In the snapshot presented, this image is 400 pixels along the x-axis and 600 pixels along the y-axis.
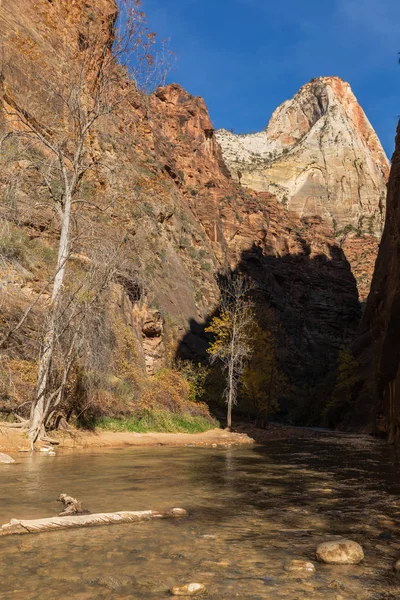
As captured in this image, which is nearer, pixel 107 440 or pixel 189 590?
pixel 189 590

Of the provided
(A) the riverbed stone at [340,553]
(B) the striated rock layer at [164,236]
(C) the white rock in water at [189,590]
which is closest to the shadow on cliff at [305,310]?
(B) the striated rock layer at [164,236]

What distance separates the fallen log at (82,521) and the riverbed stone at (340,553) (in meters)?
2.33

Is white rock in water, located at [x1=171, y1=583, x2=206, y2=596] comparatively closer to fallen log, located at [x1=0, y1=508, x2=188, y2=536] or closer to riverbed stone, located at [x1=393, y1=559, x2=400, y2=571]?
riverbed stone, located at [x1=393, y1=559, x2=400, y2=571]

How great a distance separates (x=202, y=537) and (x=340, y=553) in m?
1.51

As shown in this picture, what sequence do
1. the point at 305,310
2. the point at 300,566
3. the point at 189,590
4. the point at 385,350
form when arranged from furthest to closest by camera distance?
the point at 305,310 → the point at 385,350 → the point at 300,566 → the point at 189,590

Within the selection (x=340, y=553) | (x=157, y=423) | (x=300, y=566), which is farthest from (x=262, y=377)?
(x=300, y=566)

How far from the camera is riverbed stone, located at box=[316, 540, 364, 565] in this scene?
4340 millimetres

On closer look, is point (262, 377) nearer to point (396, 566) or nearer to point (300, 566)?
point (396, 566)

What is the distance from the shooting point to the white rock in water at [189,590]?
3545mm

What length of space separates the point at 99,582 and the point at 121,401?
723 inches

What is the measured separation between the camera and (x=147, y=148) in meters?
58.0

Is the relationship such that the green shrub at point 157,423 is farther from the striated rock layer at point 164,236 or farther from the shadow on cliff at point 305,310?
the shadow on cliff at point 305,310

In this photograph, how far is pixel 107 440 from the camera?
17.1 m

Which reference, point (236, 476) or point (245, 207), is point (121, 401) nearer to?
point (236, 476)
